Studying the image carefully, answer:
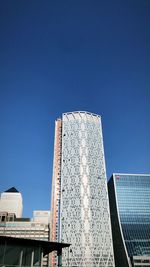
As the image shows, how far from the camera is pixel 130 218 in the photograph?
168875 mm

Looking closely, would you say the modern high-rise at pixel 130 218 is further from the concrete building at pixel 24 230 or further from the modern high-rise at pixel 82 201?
the concrete building at pixel 24 230

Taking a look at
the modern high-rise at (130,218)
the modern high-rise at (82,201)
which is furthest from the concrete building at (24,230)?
the modern high-rise at (130,218)

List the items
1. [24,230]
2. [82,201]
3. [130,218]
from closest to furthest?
[82,201]
[130,218]
[24,230]

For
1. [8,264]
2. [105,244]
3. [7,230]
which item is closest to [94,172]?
[105,244]

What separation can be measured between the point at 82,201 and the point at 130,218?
1388 inches

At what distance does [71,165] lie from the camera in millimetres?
181000

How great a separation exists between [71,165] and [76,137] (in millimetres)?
23310

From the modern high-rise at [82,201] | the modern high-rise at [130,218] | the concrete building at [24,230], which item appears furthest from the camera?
the concrete building at [24,230]

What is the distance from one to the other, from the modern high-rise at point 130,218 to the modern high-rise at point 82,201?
8658mm

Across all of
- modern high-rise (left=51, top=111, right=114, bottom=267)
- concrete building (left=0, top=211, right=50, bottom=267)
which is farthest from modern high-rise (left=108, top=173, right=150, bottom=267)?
concrete building (left=0, top=211, right=50, bottom=267)

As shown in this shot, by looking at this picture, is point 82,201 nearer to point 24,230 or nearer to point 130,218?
point 130,218

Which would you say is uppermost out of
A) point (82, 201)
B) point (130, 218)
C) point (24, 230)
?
point (82, 201)

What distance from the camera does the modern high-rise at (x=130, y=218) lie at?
153150mm

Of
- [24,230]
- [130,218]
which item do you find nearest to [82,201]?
[130,218]
